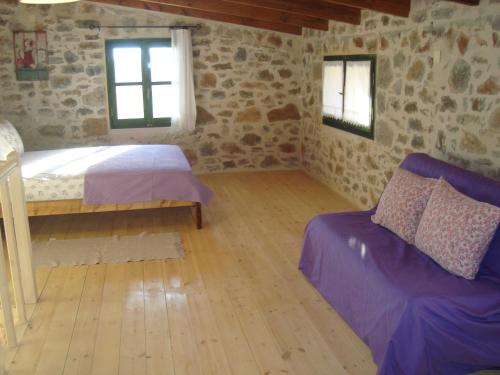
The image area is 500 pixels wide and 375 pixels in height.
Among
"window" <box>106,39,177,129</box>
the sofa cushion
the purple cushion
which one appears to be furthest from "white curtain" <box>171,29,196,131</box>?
the sofa cushion

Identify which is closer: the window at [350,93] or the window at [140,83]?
the window at [350,93]

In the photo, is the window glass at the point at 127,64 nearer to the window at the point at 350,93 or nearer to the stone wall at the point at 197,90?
the stone wall at the point at 197,90

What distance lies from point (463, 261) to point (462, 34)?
1776 millimetres

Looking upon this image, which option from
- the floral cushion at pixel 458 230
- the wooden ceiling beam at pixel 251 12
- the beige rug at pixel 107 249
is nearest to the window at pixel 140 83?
the wooden ceiling beam at pixel 251 12

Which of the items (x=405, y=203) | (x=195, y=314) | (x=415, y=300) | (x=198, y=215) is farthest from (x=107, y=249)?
(x=415, y=300)

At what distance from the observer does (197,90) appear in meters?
7.09

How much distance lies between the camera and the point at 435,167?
11.4 feet

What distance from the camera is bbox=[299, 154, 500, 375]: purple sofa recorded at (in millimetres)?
2463

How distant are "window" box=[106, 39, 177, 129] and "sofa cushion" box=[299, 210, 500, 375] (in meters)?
4.51

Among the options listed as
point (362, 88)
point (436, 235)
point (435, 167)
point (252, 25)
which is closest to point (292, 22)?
point (252, 25)

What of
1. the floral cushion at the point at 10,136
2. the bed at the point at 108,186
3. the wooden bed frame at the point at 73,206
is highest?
the floral cushion at the point at 10,136

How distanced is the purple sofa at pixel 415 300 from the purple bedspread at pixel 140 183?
71.1 inches

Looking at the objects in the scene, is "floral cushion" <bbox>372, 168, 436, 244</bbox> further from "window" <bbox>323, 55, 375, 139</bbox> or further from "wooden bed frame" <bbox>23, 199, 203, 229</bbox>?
"wooden bed frame" <bbox>23, 199, 203, 229</bbox>

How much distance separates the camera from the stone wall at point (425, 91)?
345cm
